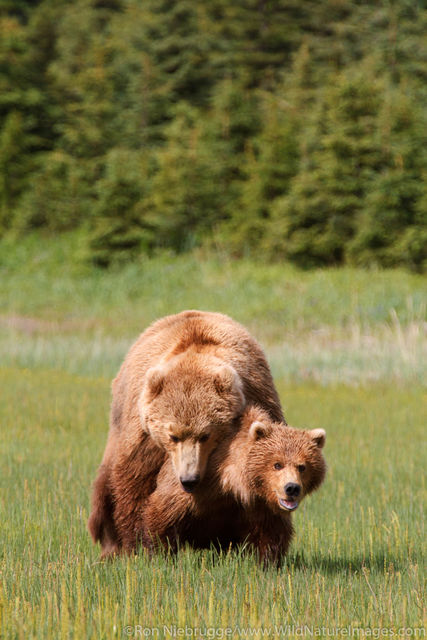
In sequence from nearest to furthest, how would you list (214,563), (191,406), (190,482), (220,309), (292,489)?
1. (292,489)
2. (190,482)
3. (191,406)
4. (214,563)
5. (220,309)

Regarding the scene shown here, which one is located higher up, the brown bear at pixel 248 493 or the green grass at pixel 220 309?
the brown bear at pixel 248 493

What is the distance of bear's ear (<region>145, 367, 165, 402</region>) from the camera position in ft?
13.4

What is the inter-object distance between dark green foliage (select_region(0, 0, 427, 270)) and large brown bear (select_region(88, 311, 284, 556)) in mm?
19261

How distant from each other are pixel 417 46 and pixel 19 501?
26962mm

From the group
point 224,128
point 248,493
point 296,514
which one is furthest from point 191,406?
point 224,128

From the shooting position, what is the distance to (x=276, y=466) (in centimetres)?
373

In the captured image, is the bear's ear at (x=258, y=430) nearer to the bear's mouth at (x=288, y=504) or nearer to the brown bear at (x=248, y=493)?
the brown bear at (x=248, y=493)

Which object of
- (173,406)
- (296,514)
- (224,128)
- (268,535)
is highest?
(173,406)

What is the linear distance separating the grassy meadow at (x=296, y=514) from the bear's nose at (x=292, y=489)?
389mm

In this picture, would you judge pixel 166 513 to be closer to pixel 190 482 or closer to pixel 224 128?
pixel 190 482

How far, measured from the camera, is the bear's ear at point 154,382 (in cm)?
408

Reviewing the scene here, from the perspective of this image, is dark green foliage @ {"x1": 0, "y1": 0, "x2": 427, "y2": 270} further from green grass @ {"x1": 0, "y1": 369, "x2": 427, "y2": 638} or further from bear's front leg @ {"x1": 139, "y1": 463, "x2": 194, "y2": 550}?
bear's front leg @ {"x1": 139, "y1": 463, "x2": 194, "y2": 550}

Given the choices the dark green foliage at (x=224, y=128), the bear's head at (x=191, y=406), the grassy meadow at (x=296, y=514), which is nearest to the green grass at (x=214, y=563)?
the grassy meadow at (x=296, y=514)

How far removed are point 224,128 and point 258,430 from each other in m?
26.1
